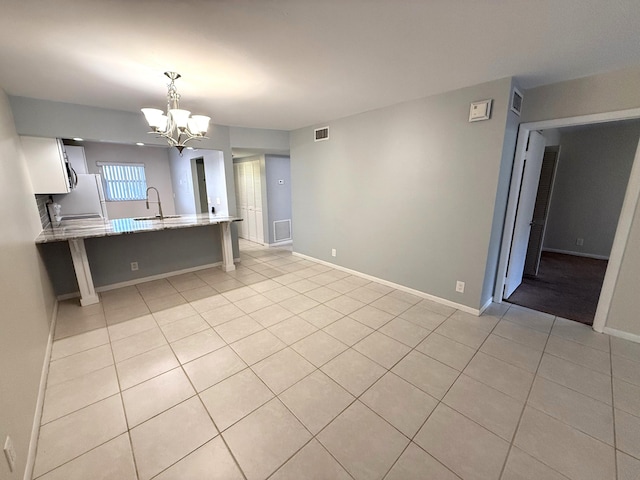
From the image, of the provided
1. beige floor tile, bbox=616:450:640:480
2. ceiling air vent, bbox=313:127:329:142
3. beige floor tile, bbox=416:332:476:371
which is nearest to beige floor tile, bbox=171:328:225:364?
beige floor tile, bbox=416:332:476:371

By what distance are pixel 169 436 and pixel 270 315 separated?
1450 millimetres

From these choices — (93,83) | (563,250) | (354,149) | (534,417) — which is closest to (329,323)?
(534,417)

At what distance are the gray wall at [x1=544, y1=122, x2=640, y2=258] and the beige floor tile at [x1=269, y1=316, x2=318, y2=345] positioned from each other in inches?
240

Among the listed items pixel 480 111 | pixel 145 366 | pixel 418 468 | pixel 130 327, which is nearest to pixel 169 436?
pixel 145 366

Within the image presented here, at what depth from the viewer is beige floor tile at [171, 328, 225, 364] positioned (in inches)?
86.7

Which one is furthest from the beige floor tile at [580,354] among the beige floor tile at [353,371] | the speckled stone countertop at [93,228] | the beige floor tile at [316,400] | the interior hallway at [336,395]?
the speckled stone countertop at [93,228]

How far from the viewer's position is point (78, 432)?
4.99ft

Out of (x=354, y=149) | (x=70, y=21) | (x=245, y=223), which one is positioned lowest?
(x=245, y=223)

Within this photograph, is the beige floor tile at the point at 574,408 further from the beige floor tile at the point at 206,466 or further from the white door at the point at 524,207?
the beige floor tile at the point at 206,466

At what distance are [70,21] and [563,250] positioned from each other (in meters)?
7.98

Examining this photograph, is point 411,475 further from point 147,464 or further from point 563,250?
point 563,250

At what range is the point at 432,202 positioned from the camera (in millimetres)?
3004

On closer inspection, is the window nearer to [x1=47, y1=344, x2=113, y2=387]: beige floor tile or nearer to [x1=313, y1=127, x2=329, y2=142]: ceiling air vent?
[x1=313, y1=127, x2=329, y2=142]: ceiling air vent

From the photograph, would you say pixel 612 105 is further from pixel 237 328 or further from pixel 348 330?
pixel 237 328
